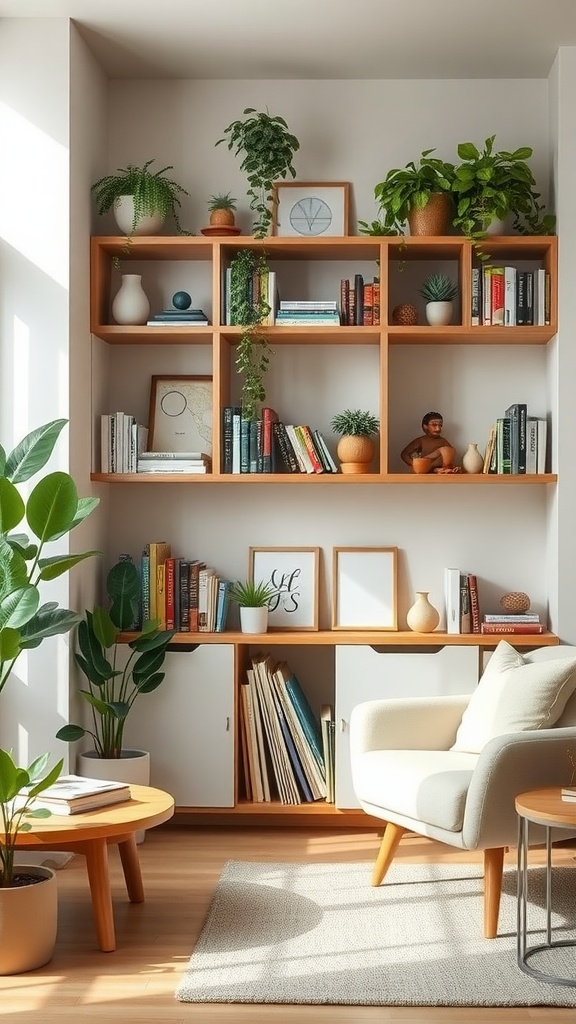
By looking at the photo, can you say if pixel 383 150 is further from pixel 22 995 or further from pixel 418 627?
pixel 22 995

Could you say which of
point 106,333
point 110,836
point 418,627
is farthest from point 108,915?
point 106,333

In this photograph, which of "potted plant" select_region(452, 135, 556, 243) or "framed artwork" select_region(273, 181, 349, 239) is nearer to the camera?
"potted plant" select_region(452, 135, 556, 243)

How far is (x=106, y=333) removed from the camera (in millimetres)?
4336

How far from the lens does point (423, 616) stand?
4.36 metres

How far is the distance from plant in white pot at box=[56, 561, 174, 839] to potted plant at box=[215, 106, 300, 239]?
145 centimetres

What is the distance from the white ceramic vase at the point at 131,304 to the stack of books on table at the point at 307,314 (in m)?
0.52

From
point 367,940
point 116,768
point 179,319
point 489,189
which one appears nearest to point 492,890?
point 367,940

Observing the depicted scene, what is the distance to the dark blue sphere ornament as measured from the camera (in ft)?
14.5

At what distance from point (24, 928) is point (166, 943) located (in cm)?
42

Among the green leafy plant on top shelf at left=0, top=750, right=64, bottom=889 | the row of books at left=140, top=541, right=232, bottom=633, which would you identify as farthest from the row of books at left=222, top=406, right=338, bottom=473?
the green leafy plant on top shelf at left=0, top=750, right=64, bottom=889

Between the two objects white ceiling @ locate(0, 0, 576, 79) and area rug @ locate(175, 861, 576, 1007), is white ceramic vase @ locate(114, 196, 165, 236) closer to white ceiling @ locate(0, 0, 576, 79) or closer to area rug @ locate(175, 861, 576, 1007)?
white ceiling @ locate(0, 0, 576, 79)

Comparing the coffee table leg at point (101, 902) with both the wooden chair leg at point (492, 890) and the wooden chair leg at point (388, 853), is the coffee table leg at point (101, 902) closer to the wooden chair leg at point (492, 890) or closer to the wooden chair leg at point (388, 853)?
the wooden chair leg at point (388, 853)

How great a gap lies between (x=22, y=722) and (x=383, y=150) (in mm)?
2577

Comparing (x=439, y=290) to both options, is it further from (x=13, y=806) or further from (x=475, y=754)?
(x=13, y=806)
